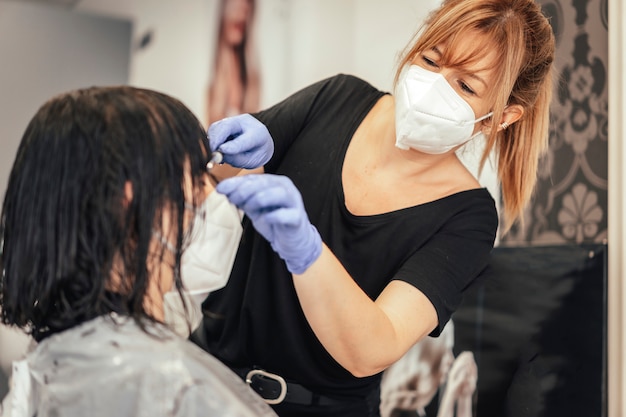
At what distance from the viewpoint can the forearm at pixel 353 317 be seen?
3.85ft

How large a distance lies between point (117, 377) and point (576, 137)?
1.65 m

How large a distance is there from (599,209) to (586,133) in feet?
0.77

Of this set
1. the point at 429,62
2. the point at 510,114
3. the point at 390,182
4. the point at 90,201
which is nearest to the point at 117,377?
the point at 90,201

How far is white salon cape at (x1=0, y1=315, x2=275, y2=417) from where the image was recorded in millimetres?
1097

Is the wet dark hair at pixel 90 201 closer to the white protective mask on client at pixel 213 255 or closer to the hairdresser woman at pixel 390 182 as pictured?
the hairdresser woman at pixel 390 182

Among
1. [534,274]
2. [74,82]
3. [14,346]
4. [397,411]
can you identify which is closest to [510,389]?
[534,274]

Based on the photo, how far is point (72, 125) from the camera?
3.54ft

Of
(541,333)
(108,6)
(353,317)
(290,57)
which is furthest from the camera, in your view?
(108,6)

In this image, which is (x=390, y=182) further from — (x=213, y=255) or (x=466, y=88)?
(x=213, y=255)

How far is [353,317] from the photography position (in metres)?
1.20

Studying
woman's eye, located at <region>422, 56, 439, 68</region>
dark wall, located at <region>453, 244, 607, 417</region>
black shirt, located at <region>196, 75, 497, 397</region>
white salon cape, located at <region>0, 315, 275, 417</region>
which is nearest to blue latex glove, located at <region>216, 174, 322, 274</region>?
white salon cape, located at <region>0, 315, 275, 417</region>

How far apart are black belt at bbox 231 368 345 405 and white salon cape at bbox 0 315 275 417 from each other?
1.07ft

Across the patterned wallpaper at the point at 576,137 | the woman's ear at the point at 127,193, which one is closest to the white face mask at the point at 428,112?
the woman's ear at the point at 127,193

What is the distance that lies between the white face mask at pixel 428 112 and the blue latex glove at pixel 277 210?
0.48m
